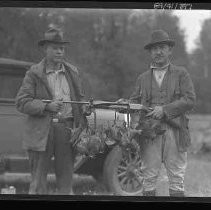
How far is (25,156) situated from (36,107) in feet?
1.54

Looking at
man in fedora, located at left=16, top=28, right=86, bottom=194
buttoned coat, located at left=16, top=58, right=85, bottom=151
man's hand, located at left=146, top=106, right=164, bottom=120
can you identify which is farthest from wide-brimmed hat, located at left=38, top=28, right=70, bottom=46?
man's hand, located at left=146, top=106, right=164, bottom=120

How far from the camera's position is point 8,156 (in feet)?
21.8

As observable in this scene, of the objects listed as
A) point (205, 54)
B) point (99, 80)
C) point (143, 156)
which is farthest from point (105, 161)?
point (205, 54)

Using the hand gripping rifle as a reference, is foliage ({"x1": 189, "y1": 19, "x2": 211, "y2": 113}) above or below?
above

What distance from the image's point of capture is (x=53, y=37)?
6738 millimetres

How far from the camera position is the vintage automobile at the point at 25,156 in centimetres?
663

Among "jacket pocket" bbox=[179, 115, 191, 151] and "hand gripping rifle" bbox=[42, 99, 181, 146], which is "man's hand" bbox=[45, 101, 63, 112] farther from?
"jacket pocket" bbox=[179, 115, 191, 151]

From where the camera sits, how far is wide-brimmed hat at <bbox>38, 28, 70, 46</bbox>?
22.0 ft

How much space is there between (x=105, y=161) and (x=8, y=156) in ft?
2.95

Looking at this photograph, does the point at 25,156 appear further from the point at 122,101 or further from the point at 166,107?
the point at 166,107

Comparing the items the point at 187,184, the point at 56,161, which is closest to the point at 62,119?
the point at 56,161

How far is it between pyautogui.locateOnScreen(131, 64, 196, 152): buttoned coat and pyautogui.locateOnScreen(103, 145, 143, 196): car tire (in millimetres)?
470

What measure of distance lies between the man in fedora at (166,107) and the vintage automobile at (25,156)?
160 mm

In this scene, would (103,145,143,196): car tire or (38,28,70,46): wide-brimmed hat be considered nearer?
(103,145,143,196): car tire
